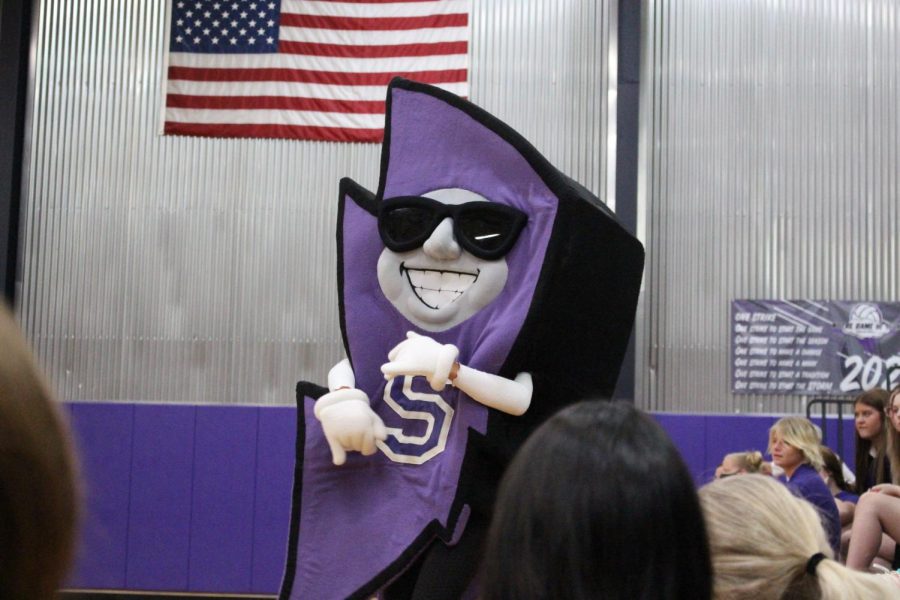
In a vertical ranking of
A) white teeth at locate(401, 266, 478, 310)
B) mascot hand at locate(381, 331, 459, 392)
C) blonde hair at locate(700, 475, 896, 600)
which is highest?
white teeth at locate(401, 266, 478, 310)

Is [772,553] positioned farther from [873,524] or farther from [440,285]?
[873,524]

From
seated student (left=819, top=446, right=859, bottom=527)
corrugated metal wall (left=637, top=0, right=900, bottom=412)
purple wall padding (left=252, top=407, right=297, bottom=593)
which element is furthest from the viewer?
corrugated metal wall (left=637, top=0, right=900, bottom=412)

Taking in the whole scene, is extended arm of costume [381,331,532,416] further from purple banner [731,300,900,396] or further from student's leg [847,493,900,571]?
purple banner [731,300,900,396]

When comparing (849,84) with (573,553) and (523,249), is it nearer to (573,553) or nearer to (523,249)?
(523,249)

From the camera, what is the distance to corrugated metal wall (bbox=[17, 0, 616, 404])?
25.7 feet

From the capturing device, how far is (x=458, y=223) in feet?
11.4

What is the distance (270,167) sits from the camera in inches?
313

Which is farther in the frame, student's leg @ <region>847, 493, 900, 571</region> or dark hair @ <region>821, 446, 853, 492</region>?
dark hair @ <region>821, 446, 853, 492</region>

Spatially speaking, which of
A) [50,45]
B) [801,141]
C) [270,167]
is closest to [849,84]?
[801,141]

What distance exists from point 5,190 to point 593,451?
7.64 meters

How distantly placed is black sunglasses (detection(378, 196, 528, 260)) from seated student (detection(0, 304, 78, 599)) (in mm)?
2690

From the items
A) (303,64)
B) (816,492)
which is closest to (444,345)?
(816,492)

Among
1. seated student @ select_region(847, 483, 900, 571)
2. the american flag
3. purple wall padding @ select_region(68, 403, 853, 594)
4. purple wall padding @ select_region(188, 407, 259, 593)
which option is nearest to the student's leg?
seated student @ select_region(847, 483, 900, 571)

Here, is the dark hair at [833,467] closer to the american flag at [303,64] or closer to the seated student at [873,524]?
the seated student at [873,524]
